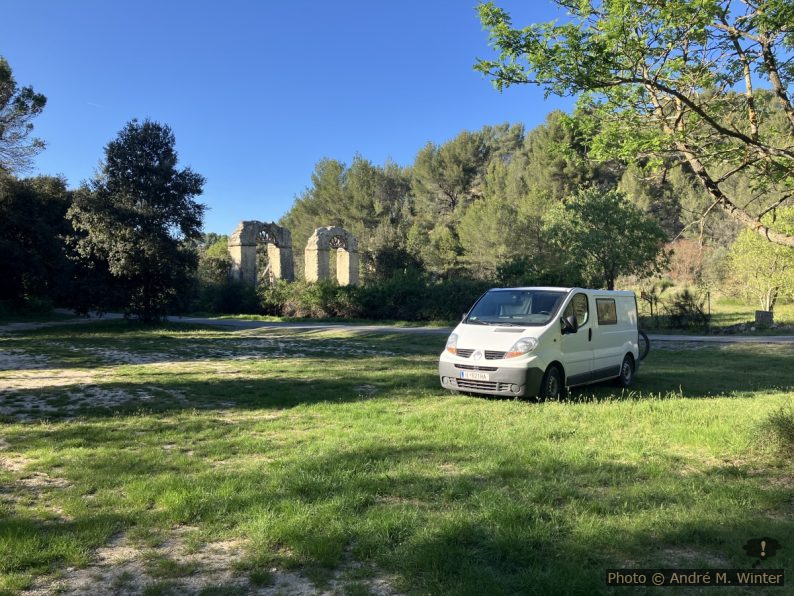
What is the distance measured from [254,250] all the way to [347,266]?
6.54 m

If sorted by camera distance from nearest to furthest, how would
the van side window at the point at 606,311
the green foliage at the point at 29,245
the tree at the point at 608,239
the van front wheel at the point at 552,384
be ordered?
the van front wheel at the point at 552,384 < the van side window at the point at 606,311 < the green foliage at the point at 29,245 < the tree at the point at 608,239

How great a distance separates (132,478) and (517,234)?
36.5 metres

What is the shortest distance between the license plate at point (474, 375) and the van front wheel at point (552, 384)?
843 mm

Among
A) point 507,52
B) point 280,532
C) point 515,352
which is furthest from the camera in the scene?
point 515,352

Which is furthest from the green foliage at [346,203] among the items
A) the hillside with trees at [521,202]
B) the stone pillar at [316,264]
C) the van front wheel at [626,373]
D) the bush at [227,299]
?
the van front wheel at [626,373]

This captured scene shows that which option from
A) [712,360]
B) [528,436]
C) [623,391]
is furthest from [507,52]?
[712,360]

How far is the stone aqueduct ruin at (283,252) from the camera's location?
3609 cm

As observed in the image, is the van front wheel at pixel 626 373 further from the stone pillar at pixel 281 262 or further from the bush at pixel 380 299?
the stone pillar at pixel 281 262

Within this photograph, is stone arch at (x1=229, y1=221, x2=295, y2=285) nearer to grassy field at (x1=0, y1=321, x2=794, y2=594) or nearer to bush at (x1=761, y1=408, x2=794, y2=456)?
grassy field at (x1=0, y1=321, x2=794, y2=594)

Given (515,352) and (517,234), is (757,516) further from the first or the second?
(517,234)

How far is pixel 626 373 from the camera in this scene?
33.4 feet

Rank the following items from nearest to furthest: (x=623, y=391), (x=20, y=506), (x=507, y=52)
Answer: (x=20, y=506) → (x=507, y=52) → (x=623, y=391)

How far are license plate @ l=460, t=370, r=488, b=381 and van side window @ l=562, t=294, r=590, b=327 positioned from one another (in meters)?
1.82

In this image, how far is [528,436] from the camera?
19.0ft
